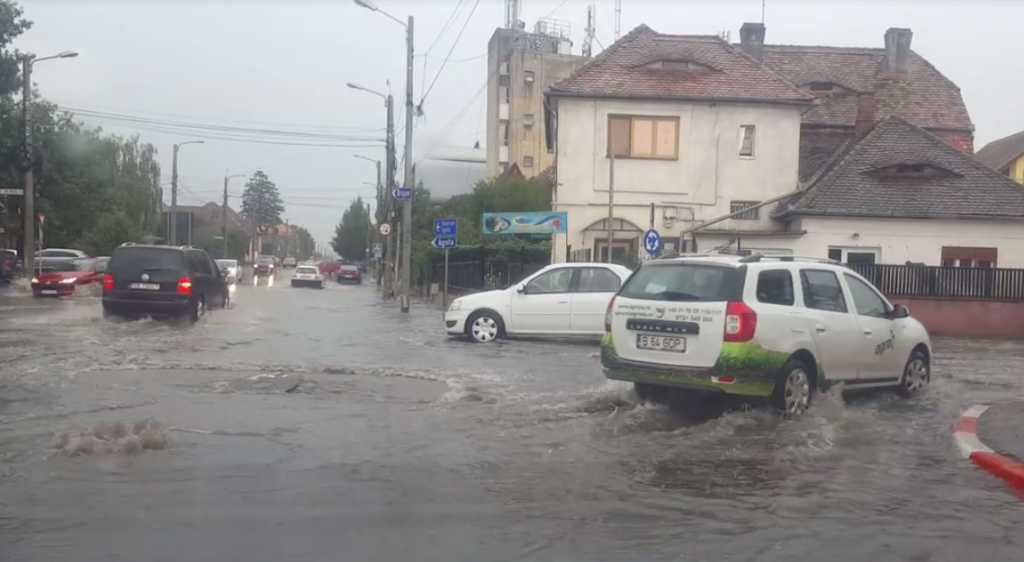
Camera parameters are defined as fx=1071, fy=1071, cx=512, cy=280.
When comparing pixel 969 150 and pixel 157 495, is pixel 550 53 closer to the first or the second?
pixel 969 150

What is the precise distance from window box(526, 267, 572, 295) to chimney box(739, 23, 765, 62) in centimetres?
2352

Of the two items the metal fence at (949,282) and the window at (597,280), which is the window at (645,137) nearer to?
the metal fence at (949,282)

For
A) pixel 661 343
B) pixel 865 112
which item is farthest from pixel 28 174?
pixel 661 343

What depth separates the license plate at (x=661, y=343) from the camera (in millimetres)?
9961

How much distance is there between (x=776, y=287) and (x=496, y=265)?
905 inches

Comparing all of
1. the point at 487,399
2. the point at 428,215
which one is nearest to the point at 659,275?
the point at 487,399

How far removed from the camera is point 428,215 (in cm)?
6019

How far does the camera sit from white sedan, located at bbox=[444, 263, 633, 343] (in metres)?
18.6

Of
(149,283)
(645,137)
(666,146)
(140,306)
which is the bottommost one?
(140,306)

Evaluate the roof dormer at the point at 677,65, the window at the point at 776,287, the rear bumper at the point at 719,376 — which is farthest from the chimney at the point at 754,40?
the rear bumper at the point at 719,376

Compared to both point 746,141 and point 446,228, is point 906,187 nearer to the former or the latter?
point 746,141

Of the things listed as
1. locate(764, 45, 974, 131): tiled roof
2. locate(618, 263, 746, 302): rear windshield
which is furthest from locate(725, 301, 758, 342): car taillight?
locate(764, 45, 974, 131): tiled roof

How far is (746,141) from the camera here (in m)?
33.9

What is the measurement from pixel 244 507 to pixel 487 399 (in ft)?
16.6
